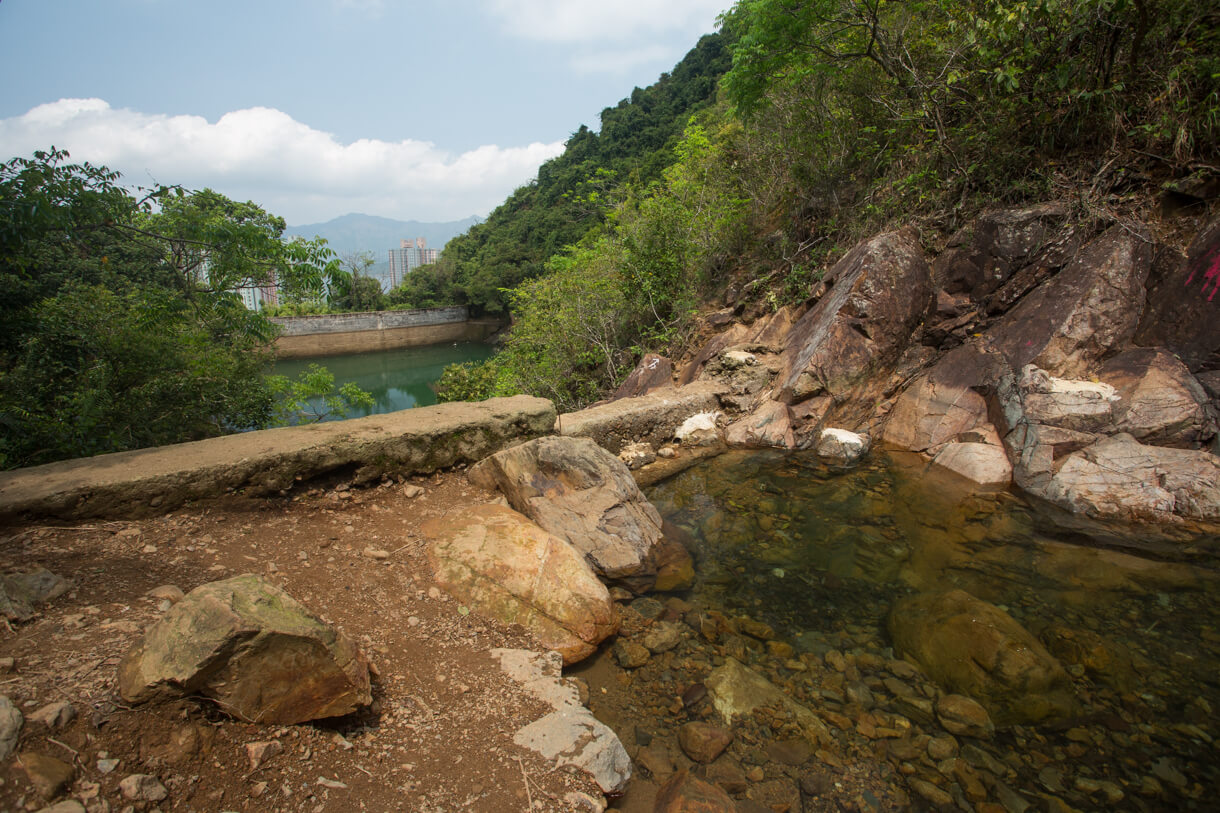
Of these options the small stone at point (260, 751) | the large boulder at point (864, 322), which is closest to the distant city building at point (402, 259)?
the large boulder at point (864, 322)

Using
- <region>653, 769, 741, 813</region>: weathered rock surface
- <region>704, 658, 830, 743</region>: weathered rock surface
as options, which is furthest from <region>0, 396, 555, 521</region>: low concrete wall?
<region>653, 769, 741, 813</region>: weathered rock surface

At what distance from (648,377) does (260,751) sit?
6.86 metres

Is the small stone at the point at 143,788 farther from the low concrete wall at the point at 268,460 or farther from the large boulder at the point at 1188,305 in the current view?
the large boulder at the point at 1188,305

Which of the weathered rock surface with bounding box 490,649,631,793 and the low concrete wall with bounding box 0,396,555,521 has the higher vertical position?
the low concrete wall with bounding box 0,396,555,521

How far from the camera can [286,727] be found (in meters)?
1.93

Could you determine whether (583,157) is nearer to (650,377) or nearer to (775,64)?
(775,64)

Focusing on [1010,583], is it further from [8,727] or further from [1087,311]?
[8,727]

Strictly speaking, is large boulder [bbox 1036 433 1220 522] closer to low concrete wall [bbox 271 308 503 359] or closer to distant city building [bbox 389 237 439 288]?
low concrete wall [bbox 271 308 503 359]

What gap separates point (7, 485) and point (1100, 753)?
Result: 5527 millimetres

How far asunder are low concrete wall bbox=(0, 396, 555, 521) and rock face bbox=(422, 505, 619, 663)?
0.90 meters

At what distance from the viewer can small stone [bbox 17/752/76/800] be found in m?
1.41

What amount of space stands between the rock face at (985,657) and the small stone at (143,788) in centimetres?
329

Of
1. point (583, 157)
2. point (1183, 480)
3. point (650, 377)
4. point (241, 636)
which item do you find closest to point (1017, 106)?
point (1183, 480)

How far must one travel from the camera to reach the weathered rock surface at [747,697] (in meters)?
2.69
